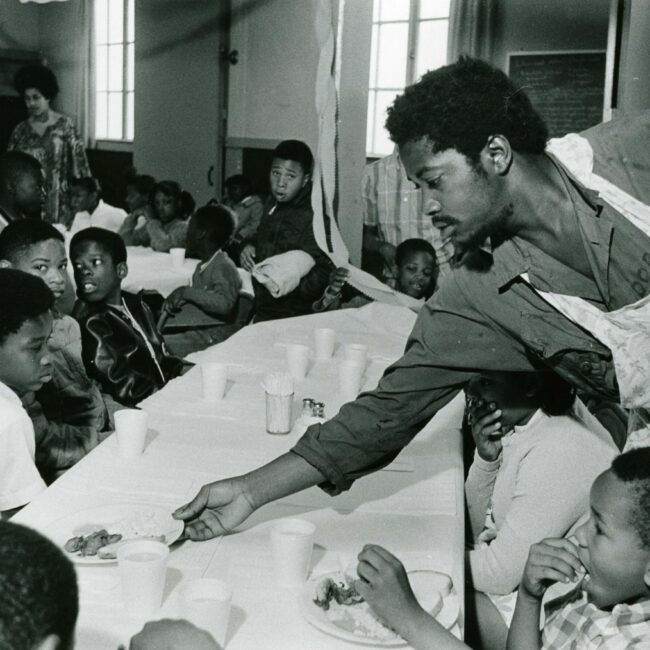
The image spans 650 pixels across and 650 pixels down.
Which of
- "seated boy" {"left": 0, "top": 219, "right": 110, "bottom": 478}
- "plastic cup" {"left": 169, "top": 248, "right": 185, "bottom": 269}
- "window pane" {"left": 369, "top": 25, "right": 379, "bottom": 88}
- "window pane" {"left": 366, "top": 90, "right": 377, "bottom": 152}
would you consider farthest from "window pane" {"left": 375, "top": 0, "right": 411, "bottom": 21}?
"seated boy" {"left": 0, "top": 219, "right": 110, "bottom": 478}

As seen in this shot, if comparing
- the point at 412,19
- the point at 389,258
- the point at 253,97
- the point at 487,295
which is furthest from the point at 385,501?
the point at 253,97

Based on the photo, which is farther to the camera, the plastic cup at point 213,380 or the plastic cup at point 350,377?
the plastic cup at point 350,377

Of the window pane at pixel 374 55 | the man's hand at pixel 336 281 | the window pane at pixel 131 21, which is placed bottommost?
the man's hand at pixel 336 281

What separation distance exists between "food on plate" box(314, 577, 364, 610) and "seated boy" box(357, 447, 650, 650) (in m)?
0.04

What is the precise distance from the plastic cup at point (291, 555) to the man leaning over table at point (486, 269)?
0.22 meters

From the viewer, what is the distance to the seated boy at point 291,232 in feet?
14.2

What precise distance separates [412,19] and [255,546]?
6.68 meters

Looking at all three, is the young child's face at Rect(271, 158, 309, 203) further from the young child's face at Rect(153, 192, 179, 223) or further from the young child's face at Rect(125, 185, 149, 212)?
the young child's face at Rect(125, 185, 149, 212)

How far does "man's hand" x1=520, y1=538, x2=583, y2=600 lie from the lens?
1.51 meters

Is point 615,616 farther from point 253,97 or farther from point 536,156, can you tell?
point 253,97

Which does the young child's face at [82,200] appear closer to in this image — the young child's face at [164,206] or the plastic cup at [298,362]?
the young child's face at [164,206]

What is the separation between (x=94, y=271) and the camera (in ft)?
10.9

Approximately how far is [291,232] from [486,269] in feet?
9.03

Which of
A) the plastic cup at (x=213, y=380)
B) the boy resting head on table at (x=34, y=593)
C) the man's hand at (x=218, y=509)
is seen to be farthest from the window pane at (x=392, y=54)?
the boy resting head on table at (x=34, y=593)
